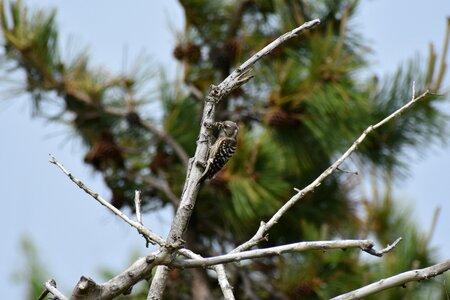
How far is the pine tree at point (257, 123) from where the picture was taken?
10.7ft

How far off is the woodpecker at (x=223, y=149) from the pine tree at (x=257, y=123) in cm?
139

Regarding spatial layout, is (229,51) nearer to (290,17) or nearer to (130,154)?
(290,17)

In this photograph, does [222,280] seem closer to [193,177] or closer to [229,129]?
[193,177]

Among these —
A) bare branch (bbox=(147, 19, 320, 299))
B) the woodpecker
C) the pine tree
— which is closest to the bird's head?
the woodpecker

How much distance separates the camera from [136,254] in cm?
420

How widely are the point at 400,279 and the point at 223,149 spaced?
0.55m

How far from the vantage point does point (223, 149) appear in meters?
1.69

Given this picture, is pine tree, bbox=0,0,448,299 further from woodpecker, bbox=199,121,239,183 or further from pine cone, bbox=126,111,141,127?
woodpecker, bbox=199,121,239,183

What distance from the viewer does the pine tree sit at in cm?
325

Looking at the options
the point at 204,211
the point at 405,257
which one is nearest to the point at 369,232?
the point at 405,257

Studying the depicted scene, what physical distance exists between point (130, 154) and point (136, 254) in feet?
2.77

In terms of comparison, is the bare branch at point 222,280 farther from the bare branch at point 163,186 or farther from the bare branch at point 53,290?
the bare branch at point 163,186

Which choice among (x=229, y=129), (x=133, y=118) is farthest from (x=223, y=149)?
(x=133, y=118)

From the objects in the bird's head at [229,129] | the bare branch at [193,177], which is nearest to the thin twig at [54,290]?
the bare branch at [193,177]
